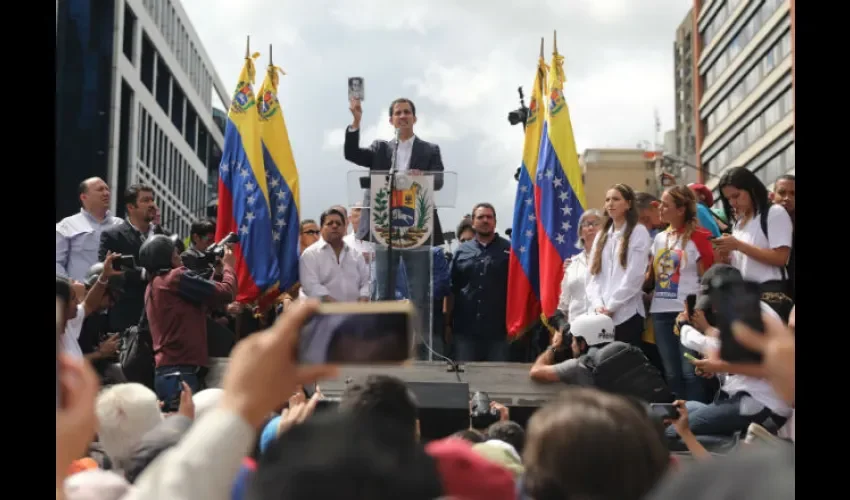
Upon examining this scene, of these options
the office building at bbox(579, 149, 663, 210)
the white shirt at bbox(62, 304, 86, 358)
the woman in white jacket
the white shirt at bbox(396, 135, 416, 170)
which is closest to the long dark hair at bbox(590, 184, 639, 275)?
the woman in white jacket

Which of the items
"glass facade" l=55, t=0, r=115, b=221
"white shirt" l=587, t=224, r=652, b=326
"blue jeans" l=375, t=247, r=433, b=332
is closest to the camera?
"white shirt" l=587, t=224, r=652, b=326

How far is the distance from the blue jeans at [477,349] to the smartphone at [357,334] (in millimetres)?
6240

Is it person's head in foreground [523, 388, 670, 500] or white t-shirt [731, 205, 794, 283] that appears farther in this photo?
white t-shirt [731, 205, 794, 283]

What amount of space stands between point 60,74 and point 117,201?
315 inches

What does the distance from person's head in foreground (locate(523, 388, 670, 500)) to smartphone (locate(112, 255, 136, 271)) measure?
15.3ft

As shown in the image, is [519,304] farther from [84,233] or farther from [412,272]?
[84,233]

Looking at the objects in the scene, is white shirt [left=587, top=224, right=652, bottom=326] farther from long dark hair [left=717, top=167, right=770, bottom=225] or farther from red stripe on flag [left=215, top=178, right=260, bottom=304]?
red stripe on flag [left=215, top=178, right=260, bottom=304]

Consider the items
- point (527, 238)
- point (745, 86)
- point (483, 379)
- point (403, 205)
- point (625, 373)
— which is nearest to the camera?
point (625, 373)

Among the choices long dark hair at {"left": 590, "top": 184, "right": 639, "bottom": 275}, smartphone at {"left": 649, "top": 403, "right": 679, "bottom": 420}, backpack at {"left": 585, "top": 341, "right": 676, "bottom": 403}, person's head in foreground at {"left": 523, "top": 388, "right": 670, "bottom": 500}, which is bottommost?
smartphone at {"left": 649, "top": 403, "right": 679, "bottom": 420}

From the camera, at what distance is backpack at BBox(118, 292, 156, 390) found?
6129 mm

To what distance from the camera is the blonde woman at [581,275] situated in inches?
281

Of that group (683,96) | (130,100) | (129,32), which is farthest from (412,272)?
(683,96)

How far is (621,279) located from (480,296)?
5.46ft

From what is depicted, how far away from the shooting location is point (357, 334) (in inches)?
72.2
